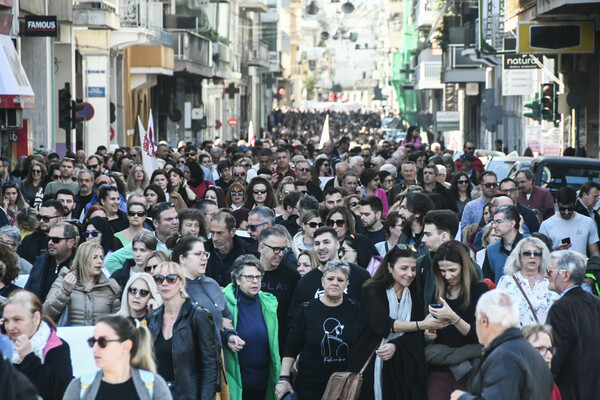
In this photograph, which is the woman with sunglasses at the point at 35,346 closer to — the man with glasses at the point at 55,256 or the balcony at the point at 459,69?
the man with glasses at the point at 55,256

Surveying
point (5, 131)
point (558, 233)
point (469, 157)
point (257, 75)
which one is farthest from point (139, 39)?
point (257, 75)

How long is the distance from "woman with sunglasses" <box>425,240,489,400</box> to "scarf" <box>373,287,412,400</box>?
178 mm

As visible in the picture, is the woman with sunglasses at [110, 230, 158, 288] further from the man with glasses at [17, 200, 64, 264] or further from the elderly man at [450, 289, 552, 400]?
the elderly man at [450, 289, 552, 400]

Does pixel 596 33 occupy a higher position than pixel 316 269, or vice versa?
pixel 596 33

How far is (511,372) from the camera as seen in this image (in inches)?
229

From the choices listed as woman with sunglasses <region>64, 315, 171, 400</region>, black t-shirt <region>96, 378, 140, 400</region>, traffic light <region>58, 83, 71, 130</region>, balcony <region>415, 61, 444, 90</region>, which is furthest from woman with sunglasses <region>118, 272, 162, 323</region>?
balcony <region>415, 61, 444, 90</region>

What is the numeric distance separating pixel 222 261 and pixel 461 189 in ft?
20.8

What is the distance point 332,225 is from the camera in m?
11.2

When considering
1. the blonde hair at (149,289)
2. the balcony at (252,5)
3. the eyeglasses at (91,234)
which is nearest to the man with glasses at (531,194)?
the eyeglasses at (91,234)

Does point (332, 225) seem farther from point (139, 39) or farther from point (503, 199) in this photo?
point (139, 39)

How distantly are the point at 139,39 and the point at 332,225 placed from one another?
28.2m

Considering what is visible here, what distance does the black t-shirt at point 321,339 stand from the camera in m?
8.56

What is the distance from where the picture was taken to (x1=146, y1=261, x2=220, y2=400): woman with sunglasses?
780 centimetres

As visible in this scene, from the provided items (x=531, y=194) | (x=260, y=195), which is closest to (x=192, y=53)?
(x=531, y=194)
